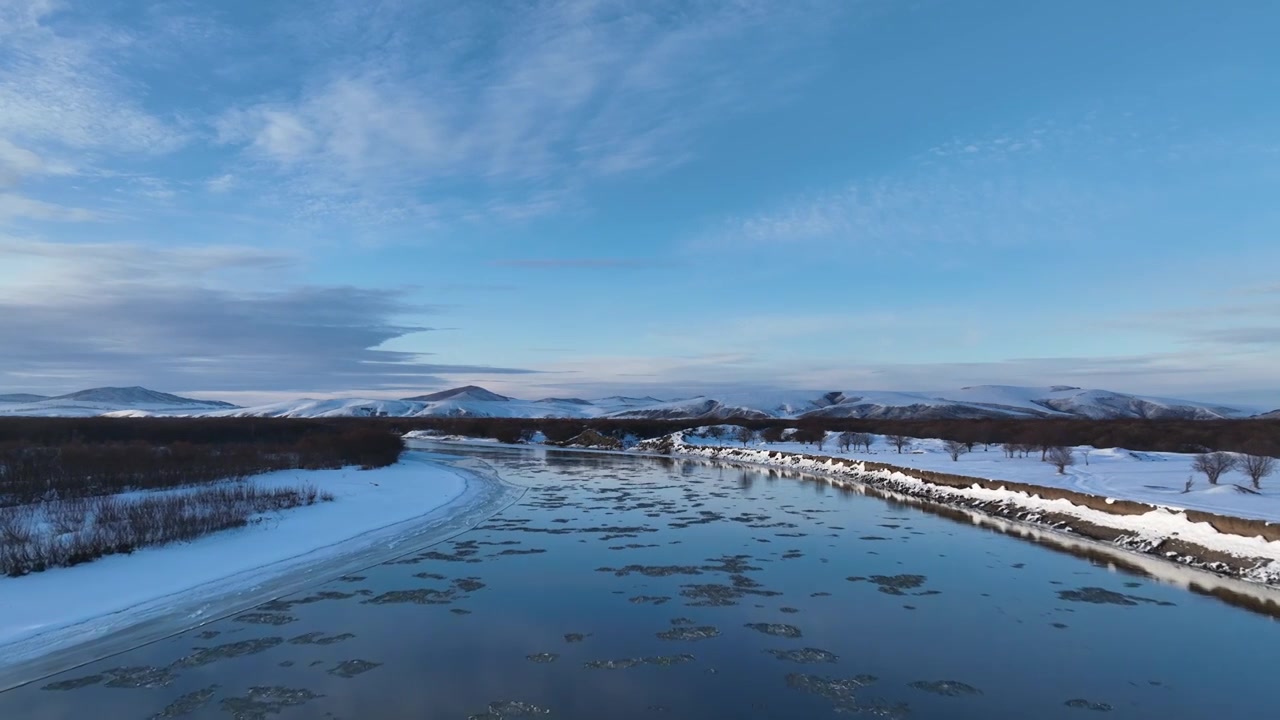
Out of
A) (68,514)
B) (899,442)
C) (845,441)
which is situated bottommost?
(845,441)

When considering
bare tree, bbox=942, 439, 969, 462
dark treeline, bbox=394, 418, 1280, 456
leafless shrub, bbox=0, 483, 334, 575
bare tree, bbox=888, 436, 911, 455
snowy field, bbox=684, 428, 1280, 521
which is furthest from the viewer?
bare tree, bbox=888, 436, 911, 455

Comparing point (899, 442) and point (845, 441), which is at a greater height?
point (899, 442)

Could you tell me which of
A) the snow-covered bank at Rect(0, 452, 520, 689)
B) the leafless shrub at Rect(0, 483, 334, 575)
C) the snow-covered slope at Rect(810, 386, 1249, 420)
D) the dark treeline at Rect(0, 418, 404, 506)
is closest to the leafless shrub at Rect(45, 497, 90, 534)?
the leafless shrub at Rect(0, 483, 334, 575)

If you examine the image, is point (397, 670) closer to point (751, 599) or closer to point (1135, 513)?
point (751, 599)

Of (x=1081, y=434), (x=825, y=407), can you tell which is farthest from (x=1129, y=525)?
(x=825, y=407)

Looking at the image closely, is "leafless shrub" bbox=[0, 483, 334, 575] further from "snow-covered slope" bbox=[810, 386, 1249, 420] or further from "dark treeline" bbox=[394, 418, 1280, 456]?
"snow-covered slope" bbox=[810, 386, 1249, 420]

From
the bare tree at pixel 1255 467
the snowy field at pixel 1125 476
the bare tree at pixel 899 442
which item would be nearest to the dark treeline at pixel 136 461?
the snowy field at pixel 1125 476

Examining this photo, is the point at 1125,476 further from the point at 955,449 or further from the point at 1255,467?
the point at 955,449

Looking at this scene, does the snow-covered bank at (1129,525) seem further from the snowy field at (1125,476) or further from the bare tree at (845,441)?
the bare tree at (845,441)
